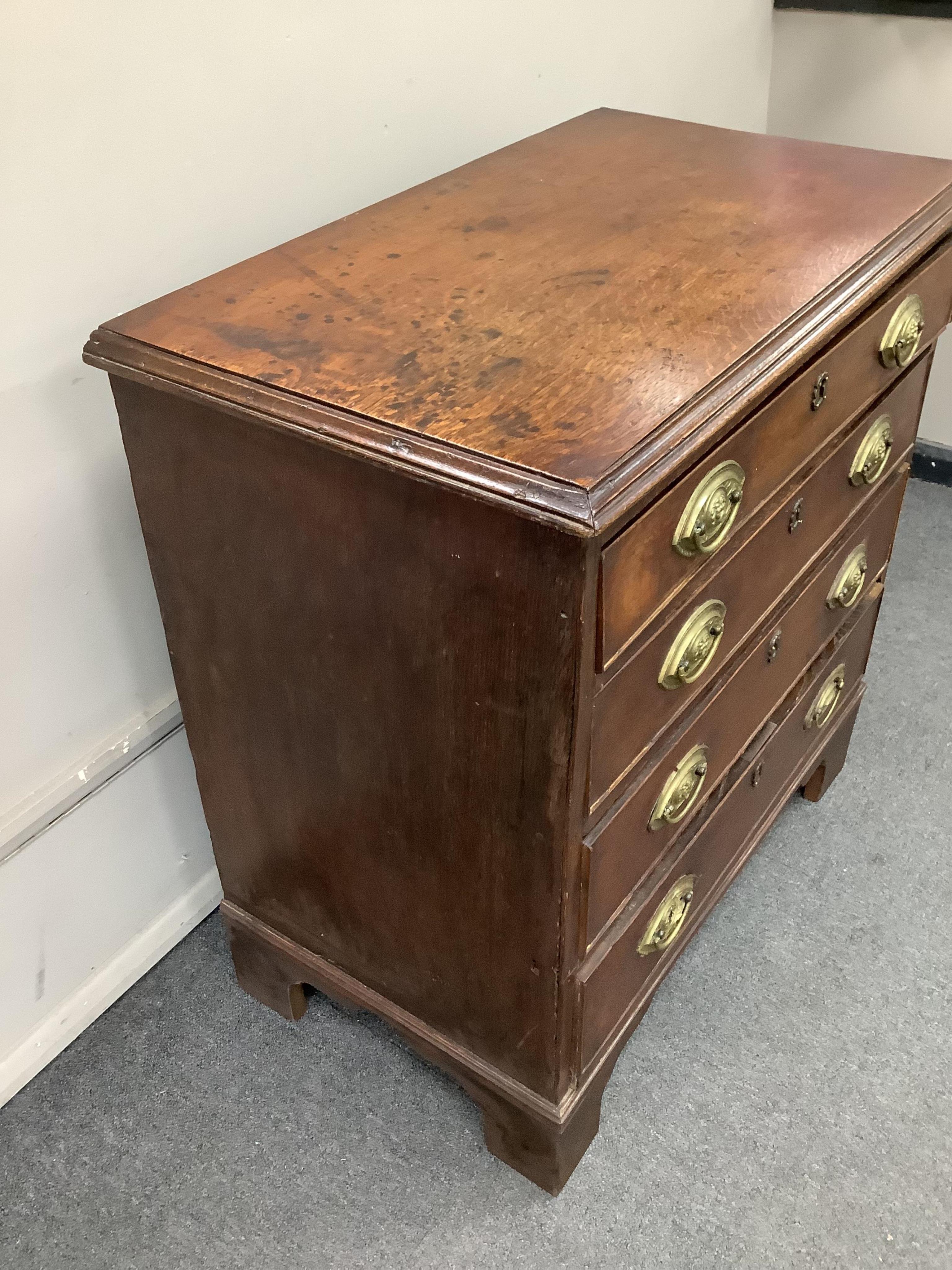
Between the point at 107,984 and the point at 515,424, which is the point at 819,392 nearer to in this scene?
the point at 515,424

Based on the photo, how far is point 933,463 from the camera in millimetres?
2189

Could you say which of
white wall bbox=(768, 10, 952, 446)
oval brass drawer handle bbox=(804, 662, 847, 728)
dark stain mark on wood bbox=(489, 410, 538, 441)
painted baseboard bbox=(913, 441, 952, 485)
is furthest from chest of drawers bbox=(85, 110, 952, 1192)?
painted baseboard bbox=(913, 441, 952, 485)

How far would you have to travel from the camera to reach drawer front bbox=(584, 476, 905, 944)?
0.91 metres

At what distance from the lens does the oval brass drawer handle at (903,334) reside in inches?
39.3

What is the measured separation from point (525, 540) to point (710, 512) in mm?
170

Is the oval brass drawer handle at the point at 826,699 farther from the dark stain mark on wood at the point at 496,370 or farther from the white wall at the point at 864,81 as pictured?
the white wall at the point at 864,81

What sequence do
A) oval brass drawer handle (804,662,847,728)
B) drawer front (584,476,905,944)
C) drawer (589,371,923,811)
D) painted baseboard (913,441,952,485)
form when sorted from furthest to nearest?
1. painted baseboard (913,441,952,485)
2. oval brass drawer handle (804,662,847,728)
3. drawer front (584,476,905,944)
4. drawer (589,371,923,811)

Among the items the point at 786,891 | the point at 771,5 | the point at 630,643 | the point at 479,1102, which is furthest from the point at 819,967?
the point at 771,5

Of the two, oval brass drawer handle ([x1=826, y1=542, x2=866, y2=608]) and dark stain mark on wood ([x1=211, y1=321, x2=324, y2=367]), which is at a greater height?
dark stain mark on wood ([x1=211, y1=321, x2=324, y2=367])

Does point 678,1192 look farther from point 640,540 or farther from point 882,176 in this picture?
point 882,176

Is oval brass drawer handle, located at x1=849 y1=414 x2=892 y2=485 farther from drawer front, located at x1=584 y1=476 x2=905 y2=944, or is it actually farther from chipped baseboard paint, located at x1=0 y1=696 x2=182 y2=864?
chipped baseboard paint, located at x1=0 y1=696 x2=182 y2=864

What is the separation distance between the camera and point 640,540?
0.71m

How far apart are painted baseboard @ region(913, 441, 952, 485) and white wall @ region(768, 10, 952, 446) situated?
0.79 feet

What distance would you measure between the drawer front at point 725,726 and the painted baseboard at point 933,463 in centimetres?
95
